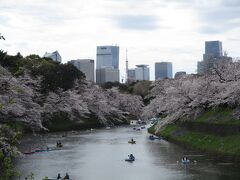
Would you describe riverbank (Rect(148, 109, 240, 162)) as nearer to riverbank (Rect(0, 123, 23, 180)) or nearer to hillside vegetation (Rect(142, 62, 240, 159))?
hillside vegetation (Rect(142, 62, 240, 159))

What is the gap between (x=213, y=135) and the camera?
43.3m

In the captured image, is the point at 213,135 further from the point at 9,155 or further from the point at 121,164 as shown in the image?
the point at 9,155

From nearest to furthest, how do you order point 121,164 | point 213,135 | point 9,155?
point 9,155, point 121,164, point 213,135

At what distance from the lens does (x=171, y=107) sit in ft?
175

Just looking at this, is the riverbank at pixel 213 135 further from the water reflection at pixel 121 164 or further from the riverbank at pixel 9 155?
the riverbank at pixel 9 155

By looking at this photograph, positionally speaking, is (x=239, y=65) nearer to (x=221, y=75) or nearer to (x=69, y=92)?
(x=221, y=75)

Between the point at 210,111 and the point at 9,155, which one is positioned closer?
the point at 9,155

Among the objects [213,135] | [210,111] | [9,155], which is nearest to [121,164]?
[213,135]

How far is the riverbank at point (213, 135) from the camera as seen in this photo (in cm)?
3778

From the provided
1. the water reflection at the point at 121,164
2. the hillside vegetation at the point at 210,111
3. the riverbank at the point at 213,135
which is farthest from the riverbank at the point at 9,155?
the hillside vegetation at the point at 210,111

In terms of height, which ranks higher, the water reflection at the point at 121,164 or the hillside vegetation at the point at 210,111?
the hillside vegetation at the point at 210,111

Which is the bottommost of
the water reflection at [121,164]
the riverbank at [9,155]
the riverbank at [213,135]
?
the water reflection at [121,164]

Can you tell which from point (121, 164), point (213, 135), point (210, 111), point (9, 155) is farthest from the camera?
point (210, 111)

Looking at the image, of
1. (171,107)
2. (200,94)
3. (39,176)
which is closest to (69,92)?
(171,107)
